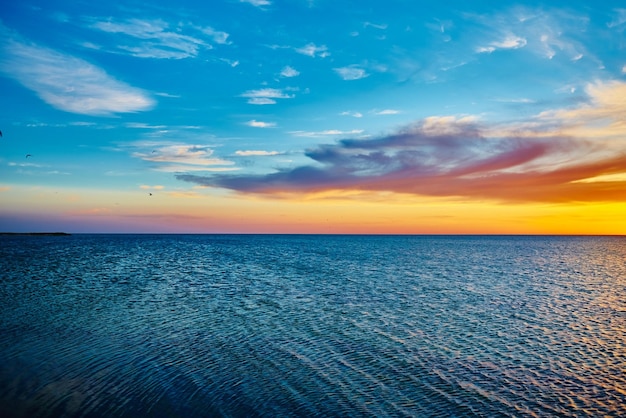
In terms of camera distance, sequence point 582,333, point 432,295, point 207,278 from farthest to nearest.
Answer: point 207,278
point 432,295
point 582,333

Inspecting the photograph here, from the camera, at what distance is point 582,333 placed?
1145 inches

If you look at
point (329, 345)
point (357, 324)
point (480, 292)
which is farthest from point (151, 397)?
point (480, 292)

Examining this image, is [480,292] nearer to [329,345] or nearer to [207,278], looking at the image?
[329,345]

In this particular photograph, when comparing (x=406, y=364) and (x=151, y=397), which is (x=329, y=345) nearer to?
(x=406, y=364)

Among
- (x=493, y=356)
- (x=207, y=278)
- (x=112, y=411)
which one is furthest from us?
(x=207, y=278)

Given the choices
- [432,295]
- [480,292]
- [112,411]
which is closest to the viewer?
[112,411]

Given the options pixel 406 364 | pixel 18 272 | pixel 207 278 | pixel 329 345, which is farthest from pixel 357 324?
pixel 18 272

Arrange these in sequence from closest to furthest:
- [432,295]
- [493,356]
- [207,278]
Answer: [493,356], [432,295], [207,278]

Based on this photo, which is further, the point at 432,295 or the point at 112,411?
the point at 432,295

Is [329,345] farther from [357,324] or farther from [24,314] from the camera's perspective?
[24,314]

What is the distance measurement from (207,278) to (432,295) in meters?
30.8

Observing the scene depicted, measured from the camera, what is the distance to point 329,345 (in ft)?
80.2

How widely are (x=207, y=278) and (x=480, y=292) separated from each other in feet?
118

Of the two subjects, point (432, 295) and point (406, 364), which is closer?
point (406, 364)
